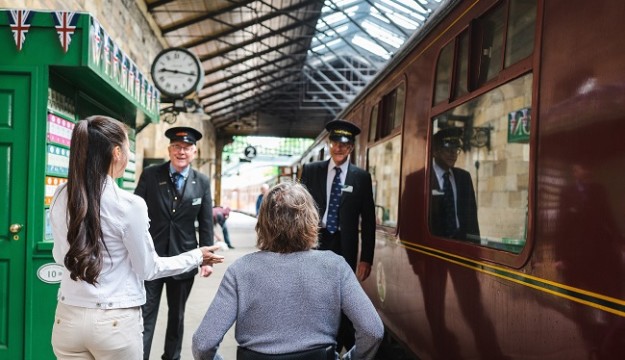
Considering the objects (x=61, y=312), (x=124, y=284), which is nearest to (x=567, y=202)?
(x=124, y=284)

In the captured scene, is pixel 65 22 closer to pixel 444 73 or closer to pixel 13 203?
pixel 13 203

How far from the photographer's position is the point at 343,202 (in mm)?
3746

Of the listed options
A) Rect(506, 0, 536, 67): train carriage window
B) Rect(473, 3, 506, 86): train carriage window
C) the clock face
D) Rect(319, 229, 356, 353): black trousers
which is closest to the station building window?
Rect(319, 229, 356, 353): black trousers

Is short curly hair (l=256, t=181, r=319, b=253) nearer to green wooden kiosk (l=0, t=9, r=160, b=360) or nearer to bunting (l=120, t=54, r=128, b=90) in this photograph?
green wooden kiosk (l=0, t=9, r=160, b=360)

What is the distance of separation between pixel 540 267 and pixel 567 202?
300mm

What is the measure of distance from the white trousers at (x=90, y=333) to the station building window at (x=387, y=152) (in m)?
2.64

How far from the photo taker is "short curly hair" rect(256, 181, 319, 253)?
1863 millimetres

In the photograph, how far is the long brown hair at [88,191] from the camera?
195cm

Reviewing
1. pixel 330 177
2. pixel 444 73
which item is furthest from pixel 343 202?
pixel 444 73

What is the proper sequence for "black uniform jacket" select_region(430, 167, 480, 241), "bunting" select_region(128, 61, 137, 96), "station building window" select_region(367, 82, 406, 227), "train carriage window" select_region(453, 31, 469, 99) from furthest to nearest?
"bunting" select_region(128, 61, 137, 96)
"station building window" select_region(367, 82, 406, 227)
"train carriage window" select_region(453, 31, 469, 99)
"black uniform jacket" select_region(430, 167, 480, 241)

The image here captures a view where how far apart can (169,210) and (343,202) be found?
1159mm

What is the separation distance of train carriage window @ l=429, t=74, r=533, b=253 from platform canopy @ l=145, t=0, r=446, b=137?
220 inches

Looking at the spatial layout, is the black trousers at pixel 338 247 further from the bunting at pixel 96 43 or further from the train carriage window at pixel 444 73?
the bunting at pixel 96 43

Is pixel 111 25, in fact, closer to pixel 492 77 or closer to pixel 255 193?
pixel 492 77
